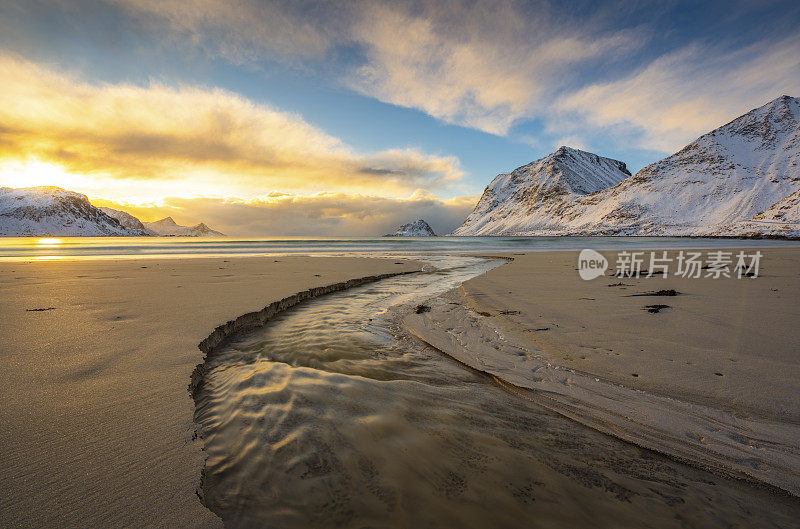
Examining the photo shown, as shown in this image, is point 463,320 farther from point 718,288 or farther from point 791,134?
point 791,134

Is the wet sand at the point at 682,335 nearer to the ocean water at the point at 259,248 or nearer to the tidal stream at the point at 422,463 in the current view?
the tidal stream at the point at 422,463

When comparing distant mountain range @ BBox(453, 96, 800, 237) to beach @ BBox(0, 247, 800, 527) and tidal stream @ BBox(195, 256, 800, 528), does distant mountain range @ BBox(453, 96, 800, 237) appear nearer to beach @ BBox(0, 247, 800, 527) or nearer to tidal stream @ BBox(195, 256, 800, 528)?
beach @ BBox(0, 247, 800, 527)

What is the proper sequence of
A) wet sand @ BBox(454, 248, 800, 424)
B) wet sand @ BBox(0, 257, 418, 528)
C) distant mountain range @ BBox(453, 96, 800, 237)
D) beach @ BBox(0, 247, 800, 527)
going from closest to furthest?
wet sand @ BBox(0, 257, 418, 528) → beach @ BBox(0, 247, 800, 527) → wet sand @ BBox(454, 248, 800, 424) → distant mountain range @ BBox(453, 96, 800, 237)

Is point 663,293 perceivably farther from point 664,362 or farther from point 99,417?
point 99,417

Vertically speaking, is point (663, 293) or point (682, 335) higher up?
point (663, 293)

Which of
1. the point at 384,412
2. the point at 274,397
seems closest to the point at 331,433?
the point at 384,412

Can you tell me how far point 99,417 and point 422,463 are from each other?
2581 millimetres

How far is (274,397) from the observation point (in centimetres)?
346

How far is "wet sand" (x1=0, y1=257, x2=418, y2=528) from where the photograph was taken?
1.75 m

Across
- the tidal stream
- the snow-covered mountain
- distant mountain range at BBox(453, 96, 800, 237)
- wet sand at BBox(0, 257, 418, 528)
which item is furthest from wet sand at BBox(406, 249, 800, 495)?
distant mountain range at BBox(453, 96, 800, 237)

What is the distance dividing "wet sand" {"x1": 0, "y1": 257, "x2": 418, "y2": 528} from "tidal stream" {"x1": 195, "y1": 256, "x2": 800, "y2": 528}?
0.31 m

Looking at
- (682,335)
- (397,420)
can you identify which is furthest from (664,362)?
(397,420)

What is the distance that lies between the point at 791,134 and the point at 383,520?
884ft

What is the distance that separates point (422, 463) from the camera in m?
2.44
